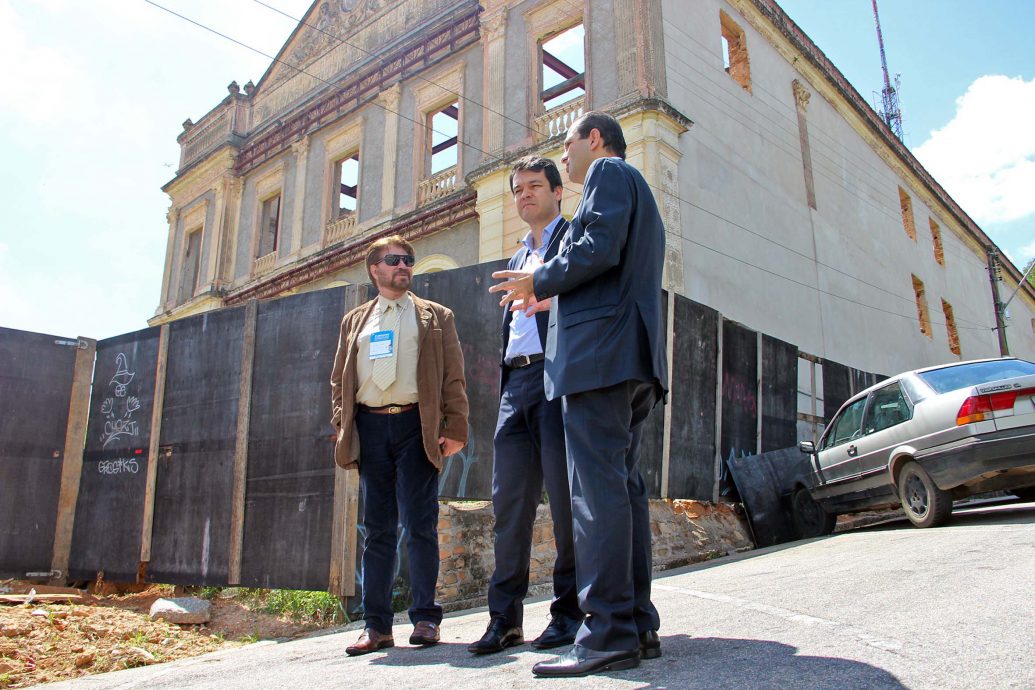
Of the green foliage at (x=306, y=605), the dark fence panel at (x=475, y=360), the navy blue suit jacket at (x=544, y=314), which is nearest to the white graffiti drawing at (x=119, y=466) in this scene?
the green foliage at (x=306, y=605)

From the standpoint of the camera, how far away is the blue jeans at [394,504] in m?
3.35

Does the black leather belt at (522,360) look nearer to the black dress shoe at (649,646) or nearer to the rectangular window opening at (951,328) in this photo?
the black dress shoe at (649,646)

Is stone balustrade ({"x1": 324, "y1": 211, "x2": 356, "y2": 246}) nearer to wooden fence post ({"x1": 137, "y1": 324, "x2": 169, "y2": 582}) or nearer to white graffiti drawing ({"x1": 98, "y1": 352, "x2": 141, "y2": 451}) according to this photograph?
white graffiti drawing ({"x1": 98, "y1": 352, "x2": 141, "y2": 451})

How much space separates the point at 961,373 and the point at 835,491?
179cm

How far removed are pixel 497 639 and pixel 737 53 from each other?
1637 centimetres

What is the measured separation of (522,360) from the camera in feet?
9.81

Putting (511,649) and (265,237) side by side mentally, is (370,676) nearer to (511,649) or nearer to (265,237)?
(511,649)

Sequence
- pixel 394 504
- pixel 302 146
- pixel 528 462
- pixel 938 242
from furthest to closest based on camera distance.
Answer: pixel 938 242 < pixel 302 146 < pixel 394 504 < pixel 528 462

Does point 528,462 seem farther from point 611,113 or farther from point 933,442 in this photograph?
point 611,113

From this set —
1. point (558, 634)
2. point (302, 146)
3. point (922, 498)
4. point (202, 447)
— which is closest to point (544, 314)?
point (558, 634)

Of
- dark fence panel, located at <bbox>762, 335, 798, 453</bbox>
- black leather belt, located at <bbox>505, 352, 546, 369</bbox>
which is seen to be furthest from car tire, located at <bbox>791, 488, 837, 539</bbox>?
black leather belt, located at <bbox>505, 352, 546, 369</bbox>

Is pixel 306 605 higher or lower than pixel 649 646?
lower

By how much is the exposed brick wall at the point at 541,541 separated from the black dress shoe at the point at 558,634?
5.87 feet

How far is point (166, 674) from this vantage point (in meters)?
3.22
